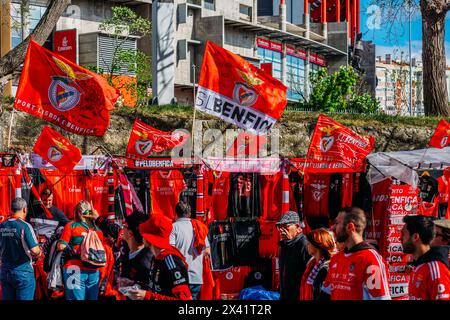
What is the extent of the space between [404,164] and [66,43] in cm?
2635

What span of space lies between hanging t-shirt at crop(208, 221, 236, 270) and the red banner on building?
24.2m

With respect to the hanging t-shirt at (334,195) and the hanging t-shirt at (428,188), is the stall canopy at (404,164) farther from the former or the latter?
the hanging t-shirt at (334,195)

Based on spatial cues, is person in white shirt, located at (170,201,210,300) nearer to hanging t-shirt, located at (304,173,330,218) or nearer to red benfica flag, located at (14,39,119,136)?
red benfica flag, located at (14,39,119,136)

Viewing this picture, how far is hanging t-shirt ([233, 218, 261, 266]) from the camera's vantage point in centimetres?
1260

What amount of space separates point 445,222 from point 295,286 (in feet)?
6.05

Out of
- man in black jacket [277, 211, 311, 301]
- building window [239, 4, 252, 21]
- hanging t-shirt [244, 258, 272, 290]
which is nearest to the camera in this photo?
man in black jacket [277, 211, 311, 301]

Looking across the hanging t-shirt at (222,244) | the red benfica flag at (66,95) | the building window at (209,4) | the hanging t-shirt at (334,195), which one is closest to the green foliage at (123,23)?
the building window at (209,4)

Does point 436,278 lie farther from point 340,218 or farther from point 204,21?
point 204,21

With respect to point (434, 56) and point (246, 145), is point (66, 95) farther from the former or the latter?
point (434, 56)

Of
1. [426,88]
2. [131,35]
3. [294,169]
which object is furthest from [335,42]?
[294,169]

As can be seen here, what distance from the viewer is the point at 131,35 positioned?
38688 mm

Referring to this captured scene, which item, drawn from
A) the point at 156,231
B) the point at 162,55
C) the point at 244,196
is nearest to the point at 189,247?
the point at 244,196

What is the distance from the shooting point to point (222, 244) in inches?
494

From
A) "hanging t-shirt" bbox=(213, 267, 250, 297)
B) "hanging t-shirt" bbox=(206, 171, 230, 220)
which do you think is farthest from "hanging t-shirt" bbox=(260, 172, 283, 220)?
"hanging t-shirt" bbox=(213, 267, 250, 297)
